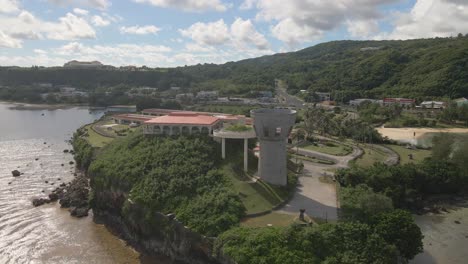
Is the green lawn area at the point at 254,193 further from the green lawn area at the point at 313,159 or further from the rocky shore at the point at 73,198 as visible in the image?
the rocky shore at the point at 73,198

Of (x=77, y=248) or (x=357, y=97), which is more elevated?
(x=357, y=97)

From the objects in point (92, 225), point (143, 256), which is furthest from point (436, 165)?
point (92, 225)

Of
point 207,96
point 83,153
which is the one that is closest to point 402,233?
point 83,153

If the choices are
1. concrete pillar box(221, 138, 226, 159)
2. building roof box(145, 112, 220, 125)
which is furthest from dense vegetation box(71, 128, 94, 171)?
concrete pillar box(221, 138, 226, 159)

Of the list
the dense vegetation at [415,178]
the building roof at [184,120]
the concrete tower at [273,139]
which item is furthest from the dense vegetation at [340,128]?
the concrete tower at [273,139]

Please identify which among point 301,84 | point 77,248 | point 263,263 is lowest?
point 77,248

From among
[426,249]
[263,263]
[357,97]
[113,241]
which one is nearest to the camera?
[263,263]

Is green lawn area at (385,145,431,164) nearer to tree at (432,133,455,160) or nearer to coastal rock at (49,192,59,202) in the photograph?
tree at (432,133,455,160)

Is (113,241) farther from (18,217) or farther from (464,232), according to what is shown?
(464,232)
